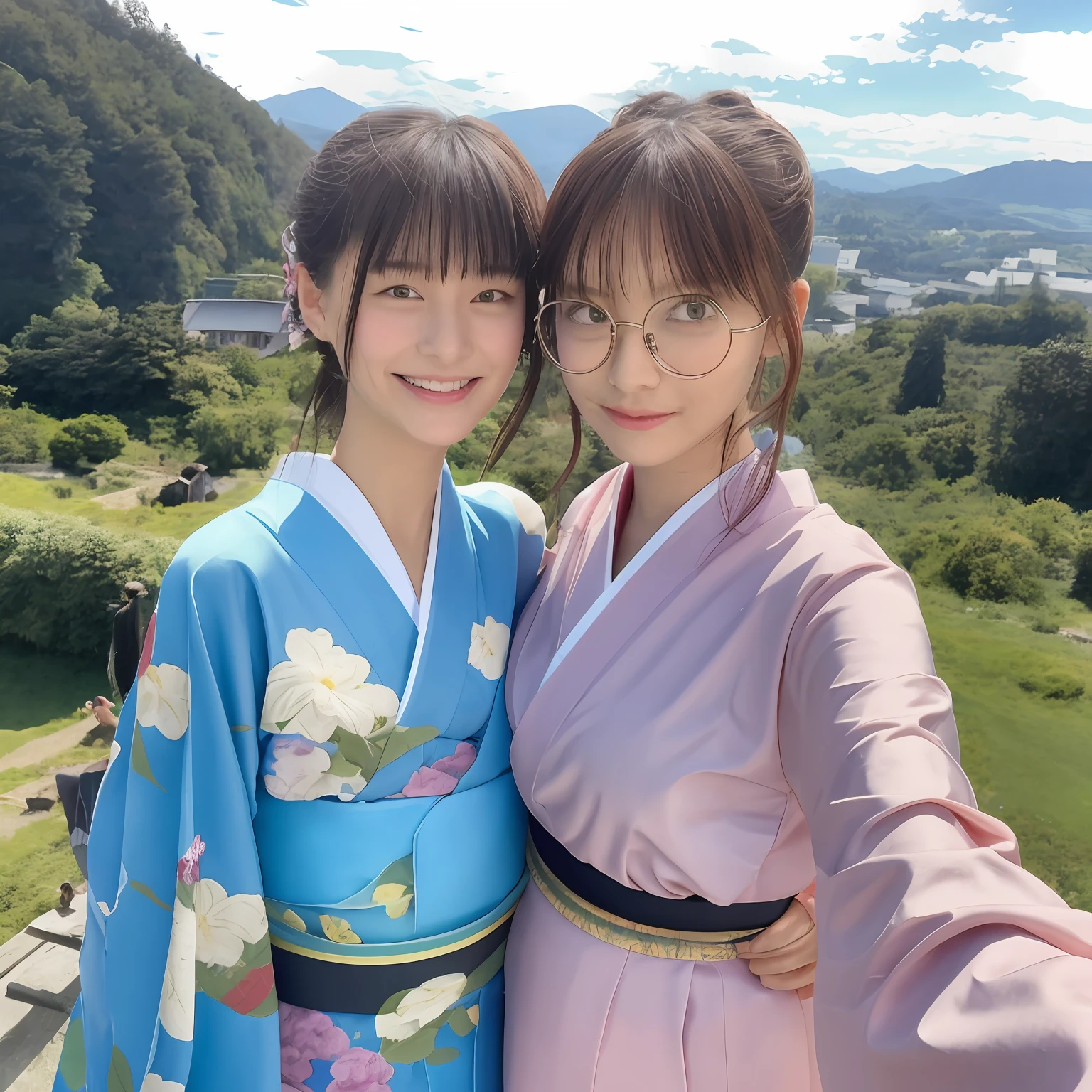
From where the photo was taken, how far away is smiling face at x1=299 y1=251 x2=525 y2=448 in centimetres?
129

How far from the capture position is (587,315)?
4.24 feet

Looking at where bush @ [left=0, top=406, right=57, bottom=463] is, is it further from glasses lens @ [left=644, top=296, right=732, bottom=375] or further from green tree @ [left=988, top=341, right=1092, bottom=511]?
glasses lens @ [left=644, top=296, right=732, bottom=375]

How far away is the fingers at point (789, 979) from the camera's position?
→ 1.27 meters

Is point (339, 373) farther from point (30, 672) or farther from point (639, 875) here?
point (30, 672)

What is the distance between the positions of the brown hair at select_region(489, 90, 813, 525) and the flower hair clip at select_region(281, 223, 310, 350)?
489mm

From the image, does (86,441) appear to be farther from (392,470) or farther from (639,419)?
(639,419)

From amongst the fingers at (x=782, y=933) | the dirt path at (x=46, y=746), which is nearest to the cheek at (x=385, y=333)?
the fingers at (x=782, y=933)

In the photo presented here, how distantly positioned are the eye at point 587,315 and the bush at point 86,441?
11.5 meters

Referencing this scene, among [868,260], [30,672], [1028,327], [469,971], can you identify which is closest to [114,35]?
[30,672]

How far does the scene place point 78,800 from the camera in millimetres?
2863

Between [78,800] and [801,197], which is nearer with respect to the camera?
[801,197]

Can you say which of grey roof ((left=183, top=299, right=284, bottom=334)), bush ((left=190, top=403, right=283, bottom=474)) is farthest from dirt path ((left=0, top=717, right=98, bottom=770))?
grey roof ((left=183, top=299, right=284, bottom=334))

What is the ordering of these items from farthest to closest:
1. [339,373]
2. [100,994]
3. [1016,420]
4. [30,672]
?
[30,672]
[1016,420]
[339,373]
[100,994]

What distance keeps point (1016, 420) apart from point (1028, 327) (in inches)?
38.4
